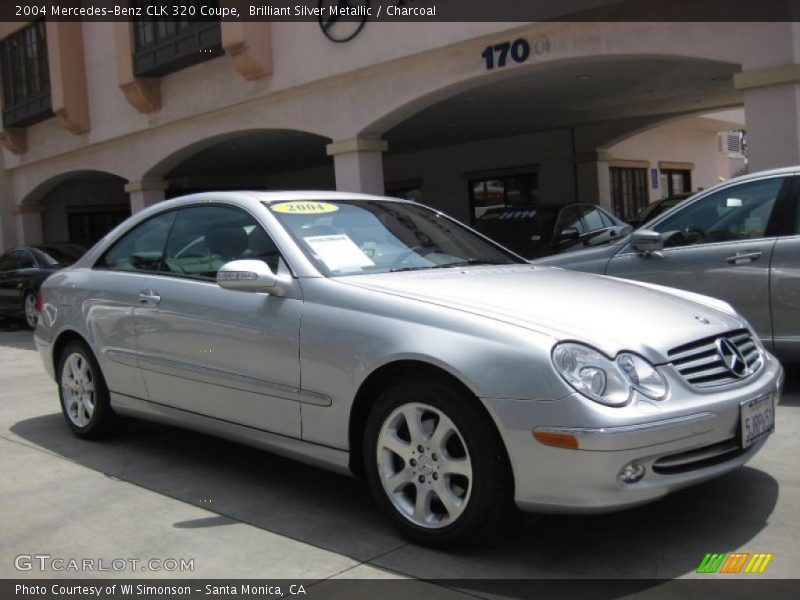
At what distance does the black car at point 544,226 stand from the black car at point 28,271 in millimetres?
6758

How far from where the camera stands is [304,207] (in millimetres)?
4617

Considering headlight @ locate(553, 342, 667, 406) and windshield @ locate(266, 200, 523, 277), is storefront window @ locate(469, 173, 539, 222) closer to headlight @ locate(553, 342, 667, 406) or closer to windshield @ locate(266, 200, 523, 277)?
windshield @ locate(266, 200, 523, 277)

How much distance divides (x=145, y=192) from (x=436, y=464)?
15481 mm

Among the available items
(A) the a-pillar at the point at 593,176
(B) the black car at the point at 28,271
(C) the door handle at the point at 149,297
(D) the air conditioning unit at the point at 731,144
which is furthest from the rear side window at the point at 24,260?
(D) the air conditioning unit at the point at 731,144

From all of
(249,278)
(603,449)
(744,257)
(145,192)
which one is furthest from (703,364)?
(145,192)

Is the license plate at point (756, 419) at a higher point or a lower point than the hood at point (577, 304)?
lower

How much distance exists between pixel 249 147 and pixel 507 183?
6.41 metres

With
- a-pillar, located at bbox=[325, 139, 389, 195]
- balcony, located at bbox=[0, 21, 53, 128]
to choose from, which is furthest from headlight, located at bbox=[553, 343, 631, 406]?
balcony, located at bbox=[0, 21, 53, 128]

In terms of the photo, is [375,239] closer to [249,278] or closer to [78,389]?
[249,278]

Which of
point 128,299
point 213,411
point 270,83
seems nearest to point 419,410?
point 213,411

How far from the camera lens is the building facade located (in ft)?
33.0

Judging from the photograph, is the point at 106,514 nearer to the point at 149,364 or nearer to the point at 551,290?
the point at 149,364

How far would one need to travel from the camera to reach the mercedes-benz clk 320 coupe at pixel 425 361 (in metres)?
3.19

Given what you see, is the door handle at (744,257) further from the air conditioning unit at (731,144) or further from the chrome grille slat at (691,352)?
the air conditioning unit at (731,144)
